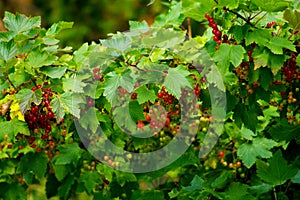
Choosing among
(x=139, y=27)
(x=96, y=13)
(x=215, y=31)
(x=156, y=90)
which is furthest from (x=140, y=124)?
(x=96, y=13)

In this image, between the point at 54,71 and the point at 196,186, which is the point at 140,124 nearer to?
the point at 196,186

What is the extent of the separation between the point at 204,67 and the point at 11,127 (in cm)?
64

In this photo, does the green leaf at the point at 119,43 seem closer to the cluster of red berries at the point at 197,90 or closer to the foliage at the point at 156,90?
the foliage at the point at 156,90

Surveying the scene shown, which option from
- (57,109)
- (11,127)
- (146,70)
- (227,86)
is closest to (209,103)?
(227,86)

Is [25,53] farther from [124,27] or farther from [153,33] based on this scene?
[124,27]

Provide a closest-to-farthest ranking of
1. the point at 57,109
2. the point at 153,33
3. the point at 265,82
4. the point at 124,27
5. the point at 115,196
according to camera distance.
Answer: the point at 57,109 → the point at 265,82 → the point at 153,33 → the point at 115,196 → the point at 124,27

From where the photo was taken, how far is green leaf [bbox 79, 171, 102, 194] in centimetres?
256

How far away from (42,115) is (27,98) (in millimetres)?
125

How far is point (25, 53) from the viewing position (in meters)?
2.15

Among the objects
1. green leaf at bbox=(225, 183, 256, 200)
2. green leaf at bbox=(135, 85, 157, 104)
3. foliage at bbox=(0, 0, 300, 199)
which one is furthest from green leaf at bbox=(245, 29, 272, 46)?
green leaf at bbox=(225, 183, 256, 200)

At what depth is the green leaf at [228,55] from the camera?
1.98 meters

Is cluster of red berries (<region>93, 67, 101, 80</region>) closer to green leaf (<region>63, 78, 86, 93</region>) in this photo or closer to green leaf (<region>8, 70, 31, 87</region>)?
green leaf (<region>63, 78, 86, 93</region>)

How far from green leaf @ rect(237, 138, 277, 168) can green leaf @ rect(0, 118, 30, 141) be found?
2.79 feet

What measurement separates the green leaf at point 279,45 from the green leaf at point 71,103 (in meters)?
0.61
